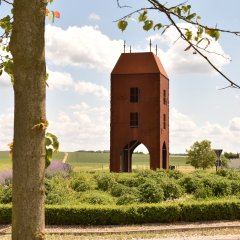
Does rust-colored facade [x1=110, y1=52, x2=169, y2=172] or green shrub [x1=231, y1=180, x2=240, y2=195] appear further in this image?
rust-colored facade [x1=110, y1=52, x2=169, y2=172]

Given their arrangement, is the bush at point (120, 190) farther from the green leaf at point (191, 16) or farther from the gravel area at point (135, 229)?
the green leaf at point (191, 16)

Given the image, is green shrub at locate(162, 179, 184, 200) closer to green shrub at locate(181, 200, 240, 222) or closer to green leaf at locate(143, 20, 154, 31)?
green shrub at locate(181, 200, 240, 222)

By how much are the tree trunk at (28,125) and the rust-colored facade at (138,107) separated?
104ft

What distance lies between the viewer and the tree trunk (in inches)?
142

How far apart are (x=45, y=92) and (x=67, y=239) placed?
10.4 metres

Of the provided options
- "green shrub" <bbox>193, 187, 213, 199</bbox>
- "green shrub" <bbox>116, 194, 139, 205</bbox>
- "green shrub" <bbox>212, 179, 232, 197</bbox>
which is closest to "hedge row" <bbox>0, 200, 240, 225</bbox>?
"green shrub" <bbox>116, 194, 139, 205</bbox>

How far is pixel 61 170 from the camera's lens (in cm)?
2695

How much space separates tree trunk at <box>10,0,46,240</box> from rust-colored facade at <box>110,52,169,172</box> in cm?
3175

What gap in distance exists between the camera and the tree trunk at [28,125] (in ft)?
11.9

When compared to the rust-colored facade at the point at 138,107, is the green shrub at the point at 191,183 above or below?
below

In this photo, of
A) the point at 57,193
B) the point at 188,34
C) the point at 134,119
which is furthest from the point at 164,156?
the point at 188,34

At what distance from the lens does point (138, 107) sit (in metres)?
36.0

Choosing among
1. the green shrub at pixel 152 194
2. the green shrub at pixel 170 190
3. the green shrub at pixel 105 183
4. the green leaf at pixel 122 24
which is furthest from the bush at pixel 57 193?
the green leaf at pixel 122 24

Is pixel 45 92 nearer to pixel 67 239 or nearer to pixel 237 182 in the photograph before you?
pixel 67 239
